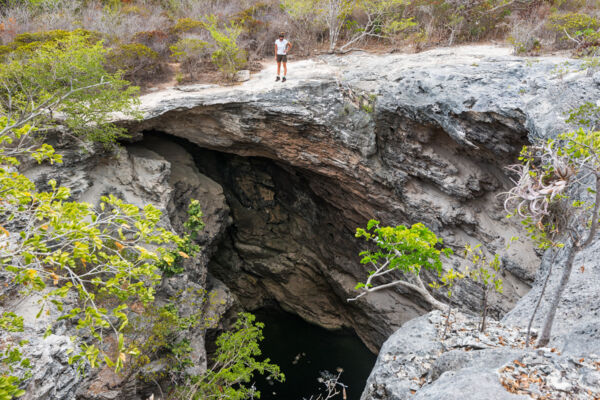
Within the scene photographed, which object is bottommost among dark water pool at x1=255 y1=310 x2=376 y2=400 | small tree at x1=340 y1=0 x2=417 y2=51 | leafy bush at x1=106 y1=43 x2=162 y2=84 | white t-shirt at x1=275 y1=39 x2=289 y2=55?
dark water pool at x1=255 y1=310 x2=376 y2=400

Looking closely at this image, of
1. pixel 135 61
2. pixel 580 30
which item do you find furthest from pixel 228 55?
pixel 580 30

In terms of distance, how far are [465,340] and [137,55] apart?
12.4m

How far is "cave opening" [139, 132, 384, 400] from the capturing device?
48.1 feet

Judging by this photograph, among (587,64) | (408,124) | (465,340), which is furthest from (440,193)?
(465,340)

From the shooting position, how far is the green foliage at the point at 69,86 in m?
8.18

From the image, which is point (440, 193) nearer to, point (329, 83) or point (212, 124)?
point (329, 83)

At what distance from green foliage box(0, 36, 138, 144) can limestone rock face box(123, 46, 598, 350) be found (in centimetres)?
155

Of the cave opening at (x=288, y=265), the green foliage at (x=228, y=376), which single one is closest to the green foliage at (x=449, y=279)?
the green foliage at (x=228, y=376)

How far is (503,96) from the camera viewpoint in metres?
8.22

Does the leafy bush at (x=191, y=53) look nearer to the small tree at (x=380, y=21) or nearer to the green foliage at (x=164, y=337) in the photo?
the small tree at (x=380, y=21)

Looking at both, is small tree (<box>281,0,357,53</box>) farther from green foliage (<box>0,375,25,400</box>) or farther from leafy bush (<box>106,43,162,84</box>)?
green foliage (<box>0,375,25,400</box>)

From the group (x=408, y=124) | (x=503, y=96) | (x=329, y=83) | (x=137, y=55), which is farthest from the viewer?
(x=137, y=55)

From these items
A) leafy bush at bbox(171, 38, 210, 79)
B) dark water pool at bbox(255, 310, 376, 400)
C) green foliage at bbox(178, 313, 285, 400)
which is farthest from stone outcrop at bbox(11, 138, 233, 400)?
dark water pool at bbox(255, 310, 376, 400)

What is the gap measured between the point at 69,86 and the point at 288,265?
Result: 10.7 m
